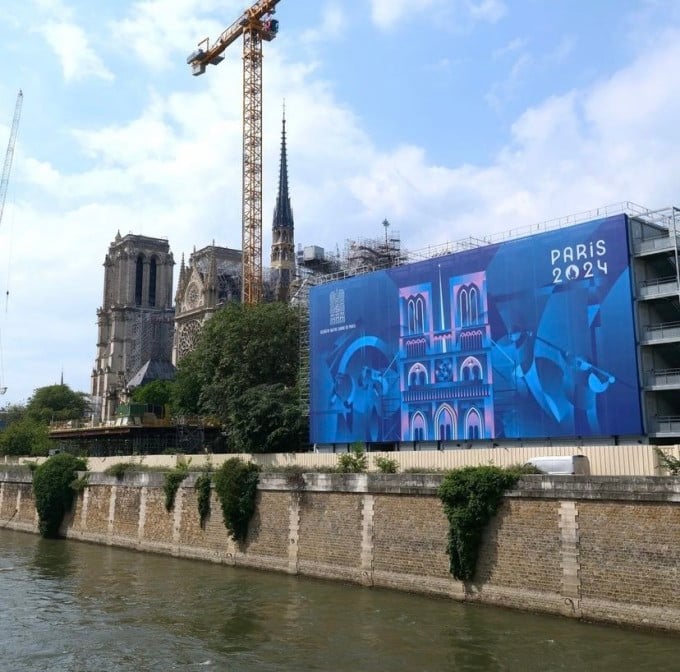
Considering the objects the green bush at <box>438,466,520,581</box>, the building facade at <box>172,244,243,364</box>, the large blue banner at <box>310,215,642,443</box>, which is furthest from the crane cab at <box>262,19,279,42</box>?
the green bush at <box>438,466,520,581</box>

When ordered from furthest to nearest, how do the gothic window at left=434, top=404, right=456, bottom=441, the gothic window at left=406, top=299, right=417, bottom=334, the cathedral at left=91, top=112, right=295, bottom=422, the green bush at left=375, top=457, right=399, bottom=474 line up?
the cathedral at left=91, top=112, right=295, bottom=422 < the gothic window at left=406, top=299, right=417, bottom=334 < the gothic window at left=434, top=404, right=456, bottom=441 < the green bush at left=375, top=457, right=399, bottom=474

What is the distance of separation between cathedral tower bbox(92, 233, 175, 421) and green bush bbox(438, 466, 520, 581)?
323 feet

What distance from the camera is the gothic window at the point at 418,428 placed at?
127 feet

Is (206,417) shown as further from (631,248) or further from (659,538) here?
(659,538)

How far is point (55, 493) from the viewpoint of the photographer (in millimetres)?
44469

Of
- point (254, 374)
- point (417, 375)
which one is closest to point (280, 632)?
point (417, 375)

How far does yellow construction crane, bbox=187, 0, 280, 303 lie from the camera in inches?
2960

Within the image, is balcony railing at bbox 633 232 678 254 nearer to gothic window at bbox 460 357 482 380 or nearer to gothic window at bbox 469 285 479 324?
gothic window at bbox 469 285 479 324

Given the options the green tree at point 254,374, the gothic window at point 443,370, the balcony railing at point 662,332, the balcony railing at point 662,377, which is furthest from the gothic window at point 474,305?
the green tree at point 254,374

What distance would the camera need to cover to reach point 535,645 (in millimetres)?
18578

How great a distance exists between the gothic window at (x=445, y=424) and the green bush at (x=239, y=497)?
10.1 m

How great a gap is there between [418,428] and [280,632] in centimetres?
1931

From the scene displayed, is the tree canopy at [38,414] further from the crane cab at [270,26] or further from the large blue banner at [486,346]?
the crane cab at [270,26]

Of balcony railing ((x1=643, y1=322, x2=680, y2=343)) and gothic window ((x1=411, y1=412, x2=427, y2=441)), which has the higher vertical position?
balcony railing ((x1=643, y1=322, x2=680, y2=343))
